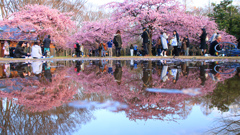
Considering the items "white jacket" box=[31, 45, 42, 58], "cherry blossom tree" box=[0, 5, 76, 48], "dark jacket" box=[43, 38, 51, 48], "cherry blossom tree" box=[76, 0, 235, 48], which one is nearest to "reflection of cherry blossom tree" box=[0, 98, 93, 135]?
"white jacket" box=[31, 45, 42, 58]

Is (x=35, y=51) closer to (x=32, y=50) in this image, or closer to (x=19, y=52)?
(x=32, y=50)

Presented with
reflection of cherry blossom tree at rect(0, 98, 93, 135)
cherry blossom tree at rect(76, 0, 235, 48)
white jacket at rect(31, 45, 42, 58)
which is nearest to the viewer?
reflection of cherry blossom tree at rect(0, 98, 93, 135)

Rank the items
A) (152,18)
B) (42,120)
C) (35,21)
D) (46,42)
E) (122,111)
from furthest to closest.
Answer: (35,21) < (152,18) < (46,42) < (122,111) < (42,120)

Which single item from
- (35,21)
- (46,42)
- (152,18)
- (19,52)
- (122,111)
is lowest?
(122,111)

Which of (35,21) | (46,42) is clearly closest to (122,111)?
(46,42)

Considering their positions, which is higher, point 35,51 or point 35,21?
point 35,21

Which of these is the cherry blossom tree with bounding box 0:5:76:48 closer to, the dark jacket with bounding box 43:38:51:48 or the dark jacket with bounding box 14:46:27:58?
the dark jacket with bounding box 43:38:51:48

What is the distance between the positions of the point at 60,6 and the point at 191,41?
803 inches

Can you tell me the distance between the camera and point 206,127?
233cm

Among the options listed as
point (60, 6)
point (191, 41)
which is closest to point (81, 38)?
point (60, 6)

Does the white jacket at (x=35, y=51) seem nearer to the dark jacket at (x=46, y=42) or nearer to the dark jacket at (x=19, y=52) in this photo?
the dark jacket at (x=19, y=52)

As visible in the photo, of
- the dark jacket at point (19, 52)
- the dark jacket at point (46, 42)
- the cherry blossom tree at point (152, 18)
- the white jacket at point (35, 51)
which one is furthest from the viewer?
the cherry blossom tree at point (152, 18)

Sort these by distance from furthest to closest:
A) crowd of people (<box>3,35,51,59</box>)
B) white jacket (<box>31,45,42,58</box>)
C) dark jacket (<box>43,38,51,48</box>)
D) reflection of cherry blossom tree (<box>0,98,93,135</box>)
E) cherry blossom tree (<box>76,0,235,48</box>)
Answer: cherry blossom tree (<box>76,0,235,48</box>) → dark jacket (<box>43,38,51,48</box>) → crowd of people (<box>3,35,51,59</box>) → white jacket (<box>31,45,42,58</box>) → reflection of cherry blossom tree (<box>0,98,93,135</box>)

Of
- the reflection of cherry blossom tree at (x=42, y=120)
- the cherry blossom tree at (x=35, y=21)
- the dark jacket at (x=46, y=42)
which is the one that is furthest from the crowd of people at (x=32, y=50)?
the reflection of cherry blossom tree at (x=42, y=120)
